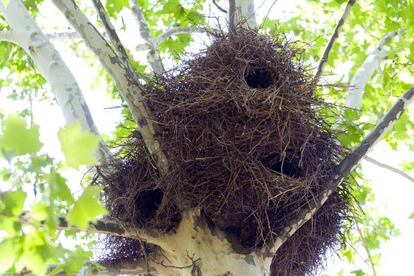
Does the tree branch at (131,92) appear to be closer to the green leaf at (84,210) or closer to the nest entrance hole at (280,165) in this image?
the nest entrance hole at (280,165)

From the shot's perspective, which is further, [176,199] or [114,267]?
[114,267]

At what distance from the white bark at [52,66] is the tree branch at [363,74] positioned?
72.7 inches

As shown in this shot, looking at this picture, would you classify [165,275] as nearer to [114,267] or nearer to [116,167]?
[114,267]

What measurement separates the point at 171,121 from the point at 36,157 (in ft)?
3.89

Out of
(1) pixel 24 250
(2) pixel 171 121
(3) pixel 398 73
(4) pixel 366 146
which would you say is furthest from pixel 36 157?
(3) pixel 398 73

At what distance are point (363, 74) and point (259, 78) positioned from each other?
6.66 ft

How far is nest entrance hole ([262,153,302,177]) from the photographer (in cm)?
284

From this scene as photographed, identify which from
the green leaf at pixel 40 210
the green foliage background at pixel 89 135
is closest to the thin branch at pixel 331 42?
the green foliage background at pixel 89 135

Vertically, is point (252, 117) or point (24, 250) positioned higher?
point (252, 117)

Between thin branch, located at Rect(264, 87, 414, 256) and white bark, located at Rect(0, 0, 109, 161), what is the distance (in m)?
1.00

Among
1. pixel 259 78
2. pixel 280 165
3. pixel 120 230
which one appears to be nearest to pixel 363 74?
pixel 259 78

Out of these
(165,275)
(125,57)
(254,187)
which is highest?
(125,57)

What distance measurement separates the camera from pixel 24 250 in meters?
1.47

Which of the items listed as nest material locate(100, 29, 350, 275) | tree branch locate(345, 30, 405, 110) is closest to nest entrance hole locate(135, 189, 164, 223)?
nest material locate(100, 29, 350, 275)
